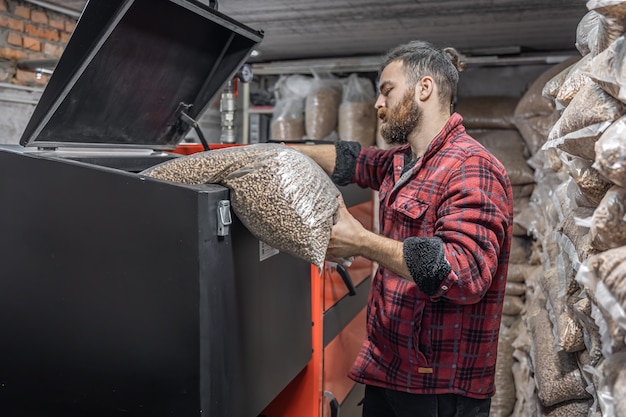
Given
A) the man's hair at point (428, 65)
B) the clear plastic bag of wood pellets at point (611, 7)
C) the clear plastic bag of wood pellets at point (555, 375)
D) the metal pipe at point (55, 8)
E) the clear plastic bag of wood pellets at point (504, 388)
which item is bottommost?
the clear plastic bag of wood pellets at point (504, 388)

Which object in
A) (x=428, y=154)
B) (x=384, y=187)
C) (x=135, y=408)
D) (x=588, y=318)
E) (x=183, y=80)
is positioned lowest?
(x=135, y=408)

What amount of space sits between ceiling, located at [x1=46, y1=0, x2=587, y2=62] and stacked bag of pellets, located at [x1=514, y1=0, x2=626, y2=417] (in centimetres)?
76

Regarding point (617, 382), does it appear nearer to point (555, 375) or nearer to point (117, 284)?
point (555, 375)

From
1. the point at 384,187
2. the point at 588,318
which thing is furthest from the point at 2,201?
the point at 588,318

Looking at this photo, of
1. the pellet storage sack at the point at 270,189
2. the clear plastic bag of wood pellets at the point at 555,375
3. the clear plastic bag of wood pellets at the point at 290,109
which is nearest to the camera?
the pellet storage sack at the point at 270,189

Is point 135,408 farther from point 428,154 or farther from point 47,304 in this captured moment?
point 428,154

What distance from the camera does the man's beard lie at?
59.2 inches

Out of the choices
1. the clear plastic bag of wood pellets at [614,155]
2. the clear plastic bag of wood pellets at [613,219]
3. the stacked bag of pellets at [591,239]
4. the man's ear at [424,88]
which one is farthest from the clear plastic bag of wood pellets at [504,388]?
the clear plastic bag of wood pellets at [614,155]

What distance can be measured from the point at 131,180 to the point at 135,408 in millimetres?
418

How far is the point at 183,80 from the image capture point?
1559 mm

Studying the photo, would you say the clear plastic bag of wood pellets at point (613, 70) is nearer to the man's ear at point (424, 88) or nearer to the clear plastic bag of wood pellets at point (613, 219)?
the clear plastic bag of wood pellets at point (613, 219)

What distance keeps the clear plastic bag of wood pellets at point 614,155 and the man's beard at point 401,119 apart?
2.16 feet

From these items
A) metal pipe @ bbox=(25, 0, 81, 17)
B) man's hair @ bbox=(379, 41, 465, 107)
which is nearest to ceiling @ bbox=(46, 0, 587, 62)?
metal pipe @ bbox=(25, 0, 81, 17)

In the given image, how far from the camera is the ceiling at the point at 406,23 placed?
95.7 inches
